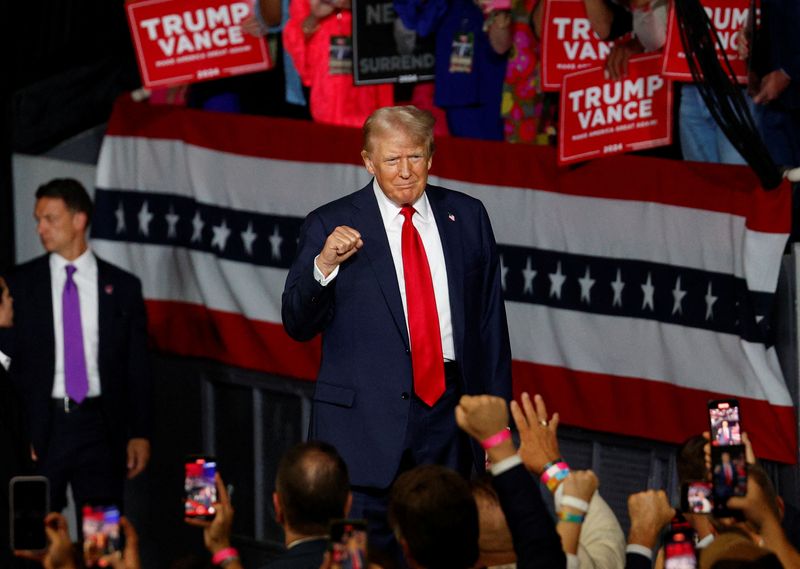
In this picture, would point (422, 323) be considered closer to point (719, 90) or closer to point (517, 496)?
point (517, 496)

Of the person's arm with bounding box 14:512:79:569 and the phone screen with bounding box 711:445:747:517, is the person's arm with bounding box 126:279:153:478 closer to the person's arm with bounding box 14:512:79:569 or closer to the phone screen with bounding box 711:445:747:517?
the person's arm with bounding box 14:512:79:569

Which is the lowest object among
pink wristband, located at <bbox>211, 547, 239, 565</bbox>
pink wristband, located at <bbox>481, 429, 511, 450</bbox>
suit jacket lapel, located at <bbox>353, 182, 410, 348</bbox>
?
pink wristband, located at <bbox>211, 547, 239, 565</bbox>

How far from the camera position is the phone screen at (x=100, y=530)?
445 cm

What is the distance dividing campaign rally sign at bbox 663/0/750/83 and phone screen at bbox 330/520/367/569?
11.8 ft

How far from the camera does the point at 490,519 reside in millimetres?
4648

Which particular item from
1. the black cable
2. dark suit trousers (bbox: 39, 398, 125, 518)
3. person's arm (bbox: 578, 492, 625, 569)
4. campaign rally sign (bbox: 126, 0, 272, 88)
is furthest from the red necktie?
campaign rally sign (bbox: 126, 0, 272, 88)

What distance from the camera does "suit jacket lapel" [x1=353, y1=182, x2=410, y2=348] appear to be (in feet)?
18.4

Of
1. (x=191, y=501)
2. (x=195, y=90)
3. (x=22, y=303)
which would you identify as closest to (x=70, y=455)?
(x=22, y=303)

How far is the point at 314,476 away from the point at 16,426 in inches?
89.3

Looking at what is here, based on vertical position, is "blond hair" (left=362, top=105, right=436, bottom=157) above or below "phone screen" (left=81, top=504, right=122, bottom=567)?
above

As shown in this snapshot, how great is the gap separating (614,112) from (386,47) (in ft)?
4.37

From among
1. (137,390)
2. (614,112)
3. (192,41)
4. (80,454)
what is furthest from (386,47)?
(80,454)

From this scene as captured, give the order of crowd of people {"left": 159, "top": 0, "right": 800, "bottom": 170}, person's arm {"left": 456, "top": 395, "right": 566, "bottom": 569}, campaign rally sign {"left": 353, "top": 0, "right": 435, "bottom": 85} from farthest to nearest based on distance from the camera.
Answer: campaign rally sign {"left": 353, "top": 0, "right": 435, "bottom": 85} → crowd of people {"left": 159, "top": 0, "right": 800, "bottom": 170} → person's arm {"left": 456, "top": 395, "right": 566, "bottom": 569}

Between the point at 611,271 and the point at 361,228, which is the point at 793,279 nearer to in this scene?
the point at 611,271
